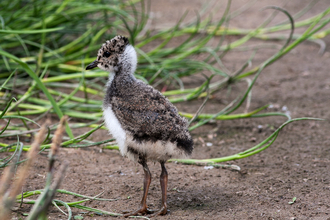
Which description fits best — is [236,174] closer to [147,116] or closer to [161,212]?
[161,212]

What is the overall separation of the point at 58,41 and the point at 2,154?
2.52 m

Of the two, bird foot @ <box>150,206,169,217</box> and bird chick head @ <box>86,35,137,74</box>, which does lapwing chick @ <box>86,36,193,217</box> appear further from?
bird chick head @ <box>86,35,137,74</box>

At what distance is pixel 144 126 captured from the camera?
8.50 feet

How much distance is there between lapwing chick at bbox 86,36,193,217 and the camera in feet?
8.48

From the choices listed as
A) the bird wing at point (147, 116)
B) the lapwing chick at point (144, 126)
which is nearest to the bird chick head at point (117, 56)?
the lapwing chick at point (144, 126)

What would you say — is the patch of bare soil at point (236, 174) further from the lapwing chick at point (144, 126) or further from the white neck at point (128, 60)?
the white neck at point (128, 60)

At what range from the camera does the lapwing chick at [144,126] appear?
2.59m

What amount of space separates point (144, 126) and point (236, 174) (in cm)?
114

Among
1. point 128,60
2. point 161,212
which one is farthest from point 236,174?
point 128,60

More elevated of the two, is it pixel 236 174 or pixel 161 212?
pixel 236 174

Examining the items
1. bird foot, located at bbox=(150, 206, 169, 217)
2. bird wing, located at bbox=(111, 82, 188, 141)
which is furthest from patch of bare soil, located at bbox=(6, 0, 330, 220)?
bird wing, located at bbox=(111, 82, 188, 141)

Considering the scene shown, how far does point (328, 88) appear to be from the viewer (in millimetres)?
5168

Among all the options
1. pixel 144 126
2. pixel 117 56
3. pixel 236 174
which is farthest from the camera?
pixel 236 174

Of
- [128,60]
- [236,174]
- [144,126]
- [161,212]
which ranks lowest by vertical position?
[161,212]
